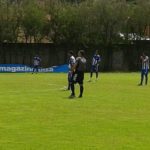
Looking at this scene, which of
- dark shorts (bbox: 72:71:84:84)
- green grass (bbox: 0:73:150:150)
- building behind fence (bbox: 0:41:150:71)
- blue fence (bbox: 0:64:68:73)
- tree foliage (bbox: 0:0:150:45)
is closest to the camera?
green grass (bbox: 0:73:150:150)

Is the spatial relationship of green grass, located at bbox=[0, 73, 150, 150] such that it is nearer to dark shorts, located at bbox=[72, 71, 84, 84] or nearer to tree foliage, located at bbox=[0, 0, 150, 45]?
dark shorts, located at bbox=[72, 71, 84, 84]

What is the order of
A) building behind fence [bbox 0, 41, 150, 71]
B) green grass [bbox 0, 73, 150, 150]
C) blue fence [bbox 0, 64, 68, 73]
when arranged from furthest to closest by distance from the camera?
1. building behind fence [bbox 0, 41, 150, 71]
2. blue fence [bbox 0, 64, 68, 73]
3. green grass [bbox 0, 73, 150, 150]

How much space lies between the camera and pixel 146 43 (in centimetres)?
7662

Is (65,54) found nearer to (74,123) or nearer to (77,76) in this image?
(77,76)

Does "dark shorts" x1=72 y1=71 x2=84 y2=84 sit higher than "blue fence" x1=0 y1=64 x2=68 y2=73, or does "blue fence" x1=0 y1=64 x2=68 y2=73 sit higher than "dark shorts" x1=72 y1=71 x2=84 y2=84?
"dark shorts" x1=72 y1=71 x2=84 y2=84

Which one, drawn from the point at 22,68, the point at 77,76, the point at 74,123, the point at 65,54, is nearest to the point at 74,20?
the point at 65,54

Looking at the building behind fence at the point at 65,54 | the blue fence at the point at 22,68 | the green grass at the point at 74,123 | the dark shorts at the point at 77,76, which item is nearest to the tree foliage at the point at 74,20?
the building behind fence at the point at 65,54

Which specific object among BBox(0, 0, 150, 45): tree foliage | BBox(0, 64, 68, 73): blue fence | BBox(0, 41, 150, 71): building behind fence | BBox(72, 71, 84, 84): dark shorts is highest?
BBox(0, 0, 150, 45): tree foliage

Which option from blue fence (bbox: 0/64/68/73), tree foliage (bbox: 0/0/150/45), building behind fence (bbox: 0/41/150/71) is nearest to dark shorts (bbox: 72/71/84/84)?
blue fence (bbox: 0/64/68/73)

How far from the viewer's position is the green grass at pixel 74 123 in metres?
15.2

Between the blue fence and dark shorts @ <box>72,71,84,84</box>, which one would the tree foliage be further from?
dark shorts @ <box>72,71,84,84</box>

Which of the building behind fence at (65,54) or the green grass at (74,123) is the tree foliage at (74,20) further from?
the green grass at (74,123)

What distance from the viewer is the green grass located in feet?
49.7

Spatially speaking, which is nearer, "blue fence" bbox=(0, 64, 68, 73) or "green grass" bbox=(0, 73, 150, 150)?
"green grass" bbox=(0, 73, 150, 150)
